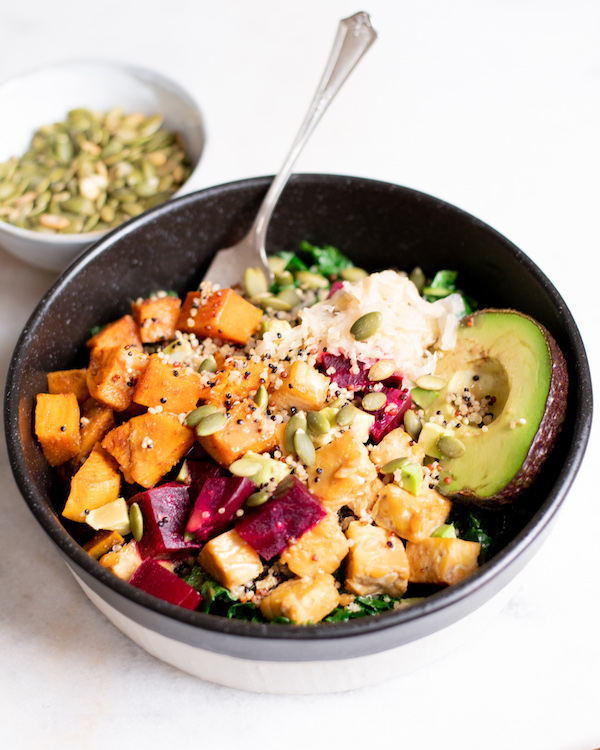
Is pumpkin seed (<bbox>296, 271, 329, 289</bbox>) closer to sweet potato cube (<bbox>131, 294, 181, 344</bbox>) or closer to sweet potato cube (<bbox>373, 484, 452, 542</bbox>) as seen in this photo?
sweet potato cube (<bbox>131, 294, 181, 344</bbox>)

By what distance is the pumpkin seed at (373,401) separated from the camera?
2.37 m

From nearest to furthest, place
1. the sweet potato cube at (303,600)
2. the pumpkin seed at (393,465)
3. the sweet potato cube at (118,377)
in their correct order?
the sweet potato cube at (303,600) → the pumpkin seed at (393,465) → the sweet potato cube at (118,377)

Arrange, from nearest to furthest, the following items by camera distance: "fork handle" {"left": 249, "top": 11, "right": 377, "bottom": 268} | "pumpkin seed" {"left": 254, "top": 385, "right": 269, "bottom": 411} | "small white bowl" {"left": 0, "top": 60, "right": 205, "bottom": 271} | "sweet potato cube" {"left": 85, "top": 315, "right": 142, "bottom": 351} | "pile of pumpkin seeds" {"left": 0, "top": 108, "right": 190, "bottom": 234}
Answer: "pumpkin seed" {"left": 254, "top": 385, "right": 269, "bottom": 411} < "sweet potato cube" {"left": 85, "top": 315, "right": 142, "bottom": 351} < "fork handle" {"left": 249, "top": 11, "right": 377, "bottom": 268} < "pile of pumpkin seeds" {"left": 0, "top": 108, "right": 190, "bottom": 234} < "small white bowl" {"left": 0, "top": 60, "right": 205, "bottom": 271}

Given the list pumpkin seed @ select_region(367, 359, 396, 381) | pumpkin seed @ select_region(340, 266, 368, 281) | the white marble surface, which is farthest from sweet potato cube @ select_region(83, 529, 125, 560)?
pumpkin seed @ select_region(340, 266, 368, 281)

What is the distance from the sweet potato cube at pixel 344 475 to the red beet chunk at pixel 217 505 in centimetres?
21

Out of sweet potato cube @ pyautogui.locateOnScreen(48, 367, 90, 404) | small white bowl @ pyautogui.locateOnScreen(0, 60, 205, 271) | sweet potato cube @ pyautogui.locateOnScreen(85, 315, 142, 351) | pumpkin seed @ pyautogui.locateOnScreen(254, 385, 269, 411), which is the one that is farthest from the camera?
small white bowl @ pyautogui.locateOnScreen(0, 60, 205, 271)

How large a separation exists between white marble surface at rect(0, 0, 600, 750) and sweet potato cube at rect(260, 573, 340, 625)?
1.43 feet

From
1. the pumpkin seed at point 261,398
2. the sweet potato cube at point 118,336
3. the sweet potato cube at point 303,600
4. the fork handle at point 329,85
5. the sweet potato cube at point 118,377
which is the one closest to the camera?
the sweet potato cube at point 303,600

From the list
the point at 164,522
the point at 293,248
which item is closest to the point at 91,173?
the point at 293,248

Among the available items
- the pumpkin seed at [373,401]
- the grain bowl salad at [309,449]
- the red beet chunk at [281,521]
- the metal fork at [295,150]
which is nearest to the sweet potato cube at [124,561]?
the grain bowl salad at [309,449]

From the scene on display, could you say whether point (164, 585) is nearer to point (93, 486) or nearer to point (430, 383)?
point (93, 486)

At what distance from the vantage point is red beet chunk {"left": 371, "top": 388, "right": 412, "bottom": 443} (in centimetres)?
239

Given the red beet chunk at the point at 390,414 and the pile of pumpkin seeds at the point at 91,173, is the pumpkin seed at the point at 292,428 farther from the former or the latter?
the pile of pumpkin seeds at the point at 91,173

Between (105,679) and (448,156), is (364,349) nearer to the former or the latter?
(105,679)
